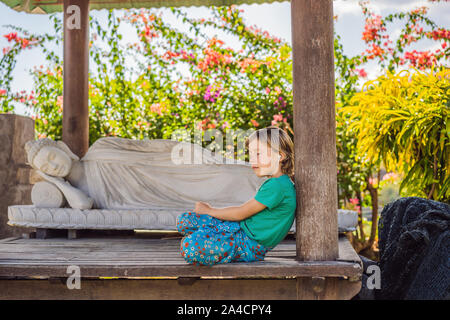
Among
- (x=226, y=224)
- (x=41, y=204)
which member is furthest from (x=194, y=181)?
(x=226, y=224)

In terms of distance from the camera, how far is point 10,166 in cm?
447

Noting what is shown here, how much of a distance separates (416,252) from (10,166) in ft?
11.7

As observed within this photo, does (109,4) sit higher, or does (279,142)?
(109,4)

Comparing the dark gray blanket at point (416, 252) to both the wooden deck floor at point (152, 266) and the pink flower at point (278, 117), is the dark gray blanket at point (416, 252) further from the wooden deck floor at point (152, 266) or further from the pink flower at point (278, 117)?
the pink flower at point (278, 117)

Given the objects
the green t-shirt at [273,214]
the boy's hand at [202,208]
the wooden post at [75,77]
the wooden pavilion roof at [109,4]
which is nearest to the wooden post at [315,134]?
the green t-shirt at [273,214]

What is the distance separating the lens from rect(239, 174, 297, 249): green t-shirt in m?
2.22

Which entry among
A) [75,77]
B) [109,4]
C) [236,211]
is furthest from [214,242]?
[109,4]

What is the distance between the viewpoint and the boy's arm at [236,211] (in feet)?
7.30

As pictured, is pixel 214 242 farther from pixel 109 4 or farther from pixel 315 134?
pixel 109 4

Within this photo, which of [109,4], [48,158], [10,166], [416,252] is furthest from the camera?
[109,4]

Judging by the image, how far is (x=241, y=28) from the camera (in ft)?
18.4

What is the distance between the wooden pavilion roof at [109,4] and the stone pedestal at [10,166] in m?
1.28
